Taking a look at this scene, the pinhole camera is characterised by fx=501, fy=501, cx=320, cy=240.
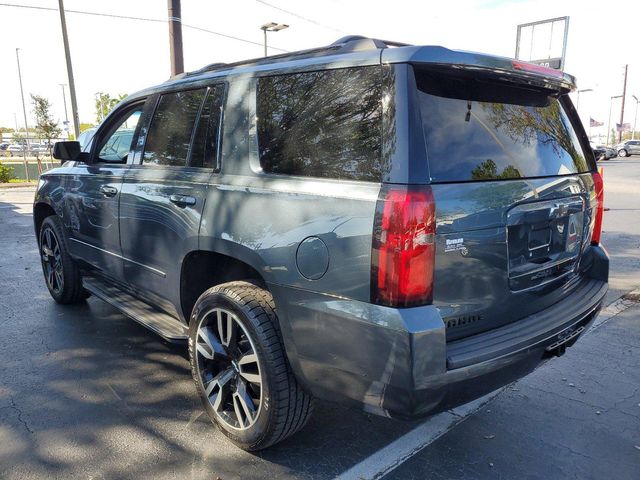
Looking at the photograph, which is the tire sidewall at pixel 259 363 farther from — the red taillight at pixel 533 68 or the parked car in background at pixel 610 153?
the parked car in background at pixel 610 153

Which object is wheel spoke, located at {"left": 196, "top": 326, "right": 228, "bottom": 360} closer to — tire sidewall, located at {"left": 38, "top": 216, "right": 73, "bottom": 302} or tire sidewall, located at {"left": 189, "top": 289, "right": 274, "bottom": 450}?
tire sidewall, located at {"left": 189, "top": 289, "right": 274, "bottom": 450}

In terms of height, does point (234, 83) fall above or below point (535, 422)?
above

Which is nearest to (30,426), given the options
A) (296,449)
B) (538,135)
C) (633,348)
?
(296,449)

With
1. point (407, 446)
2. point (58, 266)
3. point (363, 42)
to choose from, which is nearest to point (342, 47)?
point (363, 42)

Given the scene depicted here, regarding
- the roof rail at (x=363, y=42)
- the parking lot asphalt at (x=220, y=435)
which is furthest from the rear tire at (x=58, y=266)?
the roof rail at (x=363, y=42)


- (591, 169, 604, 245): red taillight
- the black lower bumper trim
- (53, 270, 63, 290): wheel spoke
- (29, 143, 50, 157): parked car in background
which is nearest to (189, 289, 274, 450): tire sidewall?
the black lower bumper trim

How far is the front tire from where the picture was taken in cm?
246

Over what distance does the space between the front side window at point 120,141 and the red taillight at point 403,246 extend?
2.58 meters

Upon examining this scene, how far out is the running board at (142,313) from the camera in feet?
10.7

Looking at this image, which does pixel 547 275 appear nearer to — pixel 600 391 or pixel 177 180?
pixel 600 391

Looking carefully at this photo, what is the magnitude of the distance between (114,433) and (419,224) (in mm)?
2145

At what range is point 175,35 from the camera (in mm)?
11047

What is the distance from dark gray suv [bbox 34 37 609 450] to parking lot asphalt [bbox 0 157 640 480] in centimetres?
30

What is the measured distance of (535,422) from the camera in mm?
3020
